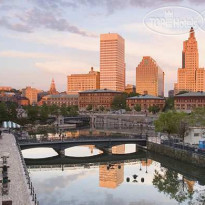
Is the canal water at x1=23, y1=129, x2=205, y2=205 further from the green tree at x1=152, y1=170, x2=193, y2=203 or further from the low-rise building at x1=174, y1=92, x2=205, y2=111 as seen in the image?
the low-rise building at x1=174, y1=92, x2=205, y2=111

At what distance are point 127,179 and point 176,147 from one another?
60.2 ft

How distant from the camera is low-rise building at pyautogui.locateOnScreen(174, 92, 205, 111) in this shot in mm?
182625

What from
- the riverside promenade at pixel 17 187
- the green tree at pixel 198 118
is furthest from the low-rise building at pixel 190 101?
the riverside promenade at pixel 17 187

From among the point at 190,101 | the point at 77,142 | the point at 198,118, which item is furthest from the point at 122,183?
the point at 190,101

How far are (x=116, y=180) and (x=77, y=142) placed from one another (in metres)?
21.0

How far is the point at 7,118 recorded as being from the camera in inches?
4579

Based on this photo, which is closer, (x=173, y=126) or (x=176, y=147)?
(x=176, y=147)

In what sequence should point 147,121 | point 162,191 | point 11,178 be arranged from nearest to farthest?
point 11,178
point 162,191
point 147,121

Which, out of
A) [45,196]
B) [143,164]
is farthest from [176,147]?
[45,196]

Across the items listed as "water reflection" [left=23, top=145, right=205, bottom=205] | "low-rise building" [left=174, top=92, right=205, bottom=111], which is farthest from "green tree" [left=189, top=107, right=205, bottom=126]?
"low-rise building" [left=174, top=92, right=205, bottom=111]

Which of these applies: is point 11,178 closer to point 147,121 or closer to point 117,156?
point 117,156

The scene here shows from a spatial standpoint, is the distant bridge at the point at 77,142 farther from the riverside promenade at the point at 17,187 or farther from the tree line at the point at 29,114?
the tree line at the point at 29,114

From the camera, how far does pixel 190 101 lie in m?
187

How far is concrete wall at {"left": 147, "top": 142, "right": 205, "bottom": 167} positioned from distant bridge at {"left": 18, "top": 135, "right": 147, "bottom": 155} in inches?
197
